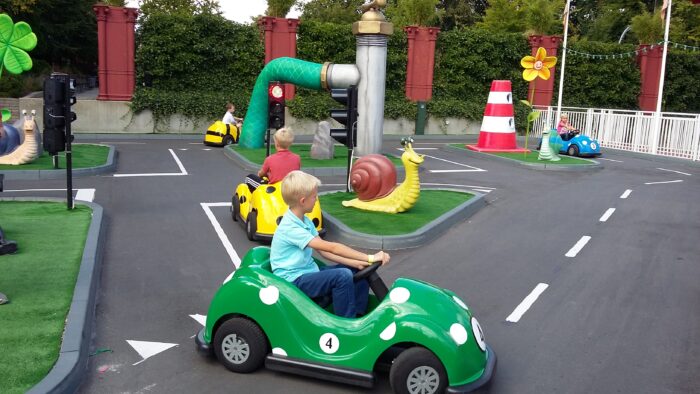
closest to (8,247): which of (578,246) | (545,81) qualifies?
(578,246)

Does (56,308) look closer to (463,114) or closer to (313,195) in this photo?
(313,195)

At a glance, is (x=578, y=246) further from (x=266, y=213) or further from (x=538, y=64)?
(x=538, y=64)

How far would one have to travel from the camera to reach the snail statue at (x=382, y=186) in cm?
1069

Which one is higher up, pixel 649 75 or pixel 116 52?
pixel 649 75

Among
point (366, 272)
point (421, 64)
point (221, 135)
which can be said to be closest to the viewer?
point (366, 272)

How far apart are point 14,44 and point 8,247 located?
2346mm

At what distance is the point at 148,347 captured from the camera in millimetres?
5340

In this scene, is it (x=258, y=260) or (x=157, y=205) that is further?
(x=157, y=205)

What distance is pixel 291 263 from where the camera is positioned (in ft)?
16.2

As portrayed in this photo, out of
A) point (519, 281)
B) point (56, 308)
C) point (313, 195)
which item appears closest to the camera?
point (313, 195)

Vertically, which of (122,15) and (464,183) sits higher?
(122,15)

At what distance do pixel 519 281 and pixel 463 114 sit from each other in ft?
79.1

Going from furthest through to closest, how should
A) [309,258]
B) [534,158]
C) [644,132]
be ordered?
[644,132], [534,158], [309,258]

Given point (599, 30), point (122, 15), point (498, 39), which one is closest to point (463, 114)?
point (498, 39)
